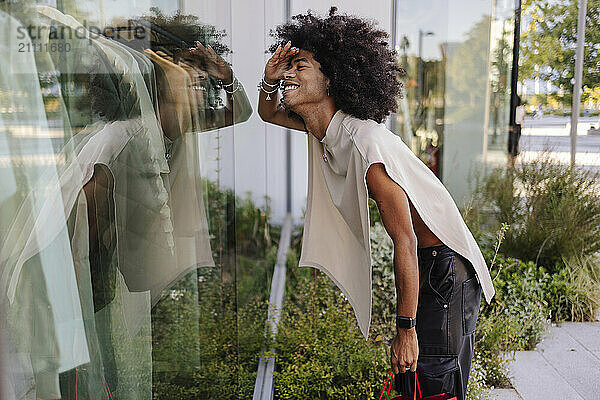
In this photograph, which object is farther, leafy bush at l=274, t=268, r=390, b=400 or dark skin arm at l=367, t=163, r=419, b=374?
leafy bush at l=274, t=268, r=390, b=400

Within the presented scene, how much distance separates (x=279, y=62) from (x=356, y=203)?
54cm

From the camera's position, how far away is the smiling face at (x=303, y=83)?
1.97 meters

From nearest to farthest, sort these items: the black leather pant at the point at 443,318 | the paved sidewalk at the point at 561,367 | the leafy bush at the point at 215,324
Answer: the leafy bush at the point at 215,324 → the black leather pant at the point at 443,318 → the paved sidewalk at the point at 561,367

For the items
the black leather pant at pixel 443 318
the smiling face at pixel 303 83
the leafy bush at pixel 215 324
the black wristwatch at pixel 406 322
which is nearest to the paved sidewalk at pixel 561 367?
the black leather pant at pixel 443 318

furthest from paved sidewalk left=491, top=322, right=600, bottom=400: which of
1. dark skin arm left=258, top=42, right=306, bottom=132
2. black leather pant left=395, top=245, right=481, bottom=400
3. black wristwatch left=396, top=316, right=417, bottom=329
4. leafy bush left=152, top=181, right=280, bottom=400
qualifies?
dark skin arm left=258, top=42, right=306, bottom=132

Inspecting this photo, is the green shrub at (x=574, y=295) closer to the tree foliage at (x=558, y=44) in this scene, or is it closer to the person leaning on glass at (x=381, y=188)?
the tree foliage at (x=558, y=44)

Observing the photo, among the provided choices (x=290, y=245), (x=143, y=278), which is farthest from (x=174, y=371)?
(x=290, y=245)

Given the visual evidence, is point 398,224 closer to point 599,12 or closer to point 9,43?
point 9,43

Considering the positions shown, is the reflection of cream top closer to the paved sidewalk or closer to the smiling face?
the smiling face

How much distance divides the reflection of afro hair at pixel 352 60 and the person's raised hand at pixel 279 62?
1.9 inches

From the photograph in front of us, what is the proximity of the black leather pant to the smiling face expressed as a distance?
0.65 m

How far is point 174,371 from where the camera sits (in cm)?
144

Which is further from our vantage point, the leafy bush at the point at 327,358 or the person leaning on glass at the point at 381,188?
the leafy bush at the point at 327,358

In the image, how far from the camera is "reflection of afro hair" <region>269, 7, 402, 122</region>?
195 centimetres
